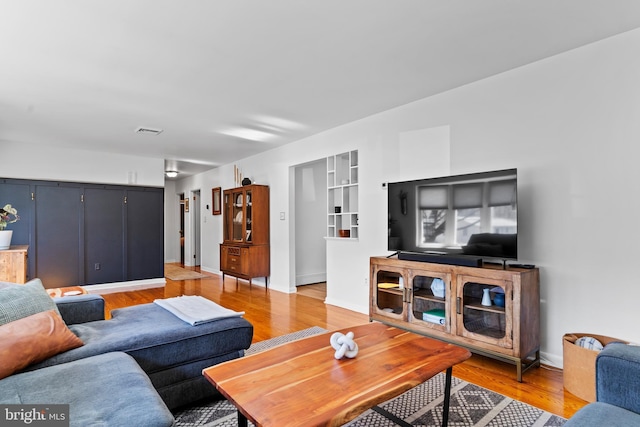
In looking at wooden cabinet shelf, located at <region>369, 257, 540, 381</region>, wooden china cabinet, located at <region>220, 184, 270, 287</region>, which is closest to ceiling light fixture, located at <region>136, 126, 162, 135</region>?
wooden china cabinet, located at <region>220, 184, 270, 287</region>

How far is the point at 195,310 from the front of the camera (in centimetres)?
243

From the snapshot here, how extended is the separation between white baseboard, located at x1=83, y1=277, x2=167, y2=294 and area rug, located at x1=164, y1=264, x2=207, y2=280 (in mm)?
649

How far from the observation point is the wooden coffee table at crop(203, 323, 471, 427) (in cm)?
126

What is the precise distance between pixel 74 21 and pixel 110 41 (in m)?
0.25

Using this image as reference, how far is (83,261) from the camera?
18.9 ft

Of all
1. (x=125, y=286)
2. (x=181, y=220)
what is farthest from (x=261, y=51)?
(x=181, y=220)

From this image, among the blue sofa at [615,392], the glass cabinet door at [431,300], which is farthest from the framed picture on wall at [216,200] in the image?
the blue sofa at [615,392]

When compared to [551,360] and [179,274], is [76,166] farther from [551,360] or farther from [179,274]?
[551,360]

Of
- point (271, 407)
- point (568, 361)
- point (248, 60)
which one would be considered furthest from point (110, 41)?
point (568, 361)

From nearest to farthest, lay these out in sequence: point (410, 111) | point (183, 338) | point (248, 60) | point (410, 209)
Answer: point (183, 338) < point (248, 60) < point (410, 209) < point (410, 111)

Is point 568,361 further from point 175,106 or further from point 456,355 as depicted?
point 175,106

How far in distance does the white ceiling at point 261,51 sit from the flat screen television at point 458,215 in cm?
95

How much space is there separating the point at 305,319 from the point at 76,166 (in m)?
4.72

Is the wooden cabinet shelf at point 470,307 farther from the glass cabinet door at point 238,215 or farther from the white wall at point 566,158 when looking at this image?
the glass cabinet door at point 238,215
